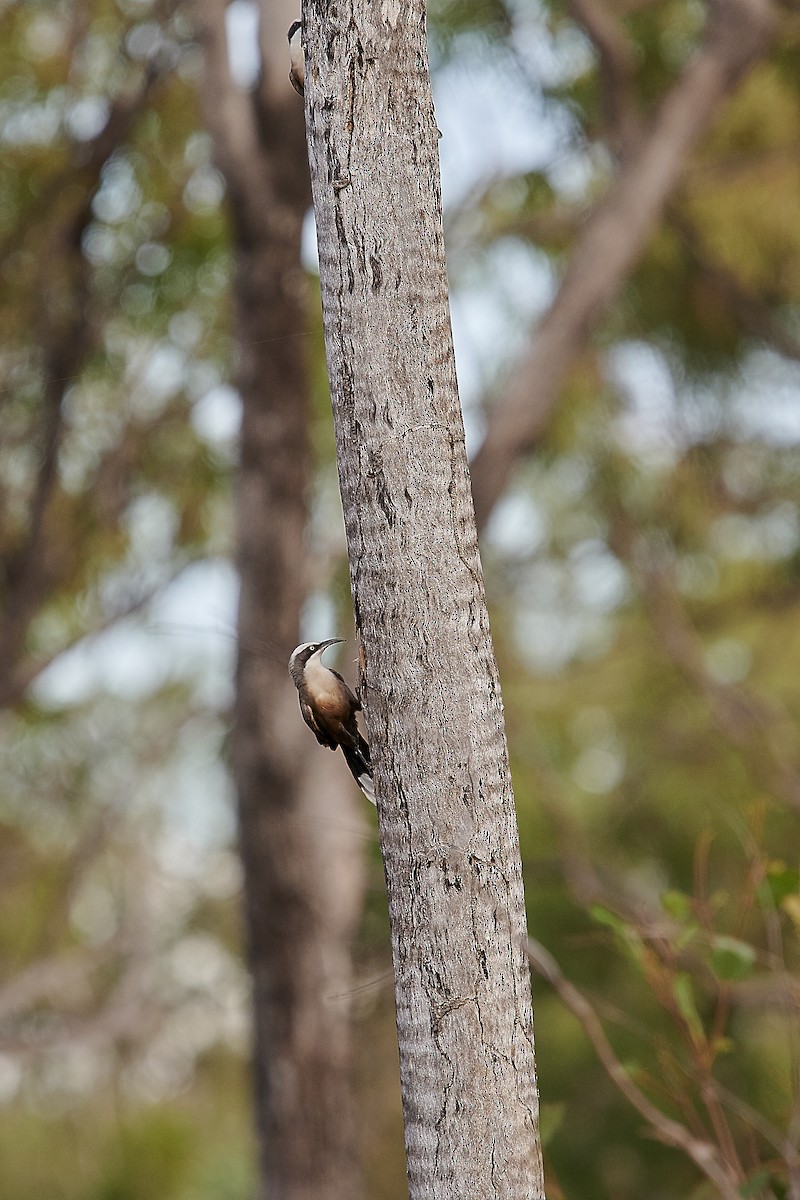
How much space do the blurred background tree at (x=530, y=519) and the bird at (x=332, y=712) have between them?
0.78 metres

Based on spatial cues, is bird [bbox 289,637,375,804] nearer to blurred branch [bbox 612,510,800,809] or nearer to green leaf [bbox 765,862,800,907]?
green leaf [bbox 765,862,800,907]

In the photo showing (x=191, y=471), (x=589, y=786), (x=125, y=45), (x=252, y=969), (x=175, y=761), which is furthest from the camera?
(x=175, y=761)

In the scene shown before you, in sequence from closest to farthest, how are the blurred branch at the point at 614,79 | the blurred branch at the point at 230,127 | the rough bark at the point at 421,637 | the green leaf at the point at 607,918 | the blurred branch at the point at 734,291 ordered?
the rough bark at the point at 421,637 < the green leaf at the point at 607,918 < the blurred branch at the point at 230,127 < the blurred branch at the point at 614,79 < the blurred branch at the point at 734,291

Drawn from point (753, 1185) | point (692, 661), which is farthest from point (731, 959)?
point (692, 661)

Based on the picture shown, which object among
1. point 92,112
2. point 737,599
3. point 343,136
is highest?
point 92,112

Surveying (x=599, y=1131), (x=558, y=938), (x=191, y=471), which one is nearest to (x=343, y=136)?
(x=191, y=471)

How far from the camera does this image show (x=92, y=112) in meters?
3.56

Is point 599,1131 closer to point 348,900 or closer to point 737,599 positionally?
point 737,599

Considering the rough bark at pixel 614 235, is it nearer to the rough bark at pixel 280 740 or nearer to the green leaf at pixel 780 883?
the rough bark at pixel 280 740

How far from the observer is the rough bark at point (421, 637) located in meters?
0.85

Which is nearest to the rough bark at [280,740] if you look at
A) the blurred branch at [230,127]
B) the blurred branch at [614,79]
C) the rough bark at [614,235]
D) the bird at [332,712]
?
the blurred branch at [230,127]

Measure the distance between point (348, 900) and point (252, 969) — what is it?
0.89 ft

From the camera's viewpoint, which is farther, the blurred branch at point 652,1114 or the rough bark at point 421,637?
the blurred branch at point 652,1114

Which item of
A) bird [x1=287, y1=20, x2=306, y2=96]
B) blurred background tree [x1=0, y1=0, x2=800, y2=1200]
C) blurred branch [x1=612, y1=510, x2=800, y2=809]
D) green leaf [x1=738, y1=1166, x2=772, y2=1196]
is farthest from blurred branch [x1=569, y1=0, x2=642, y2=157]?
green leaf [x1=738, y1=1166, x2=772, y2=1196]
